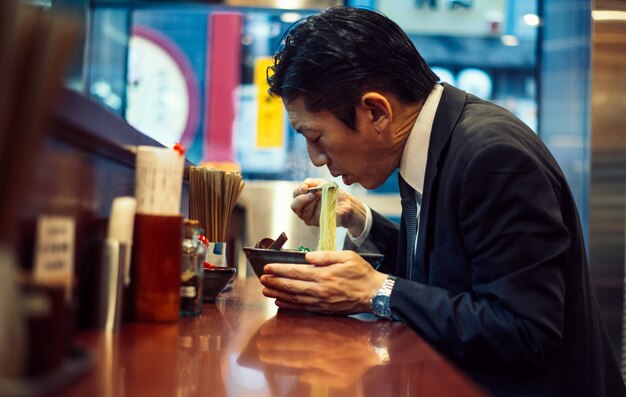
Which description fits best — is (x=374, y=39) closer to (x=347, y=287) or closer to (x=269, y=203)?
(x=347, y=287)

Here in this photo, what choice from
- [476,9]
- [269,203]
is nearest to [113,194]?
[269,203]

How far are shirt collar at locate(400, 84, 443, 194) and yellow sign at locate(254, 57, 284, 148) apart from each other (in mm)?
3545

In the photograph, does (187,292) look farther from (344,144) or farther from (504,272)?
(344,144)

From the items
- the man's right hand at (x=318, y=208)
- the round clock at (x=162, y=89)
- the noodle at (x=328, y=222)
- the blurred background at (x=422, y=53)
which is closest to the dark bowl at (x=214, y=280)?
the noodle at (x=328, y=222)

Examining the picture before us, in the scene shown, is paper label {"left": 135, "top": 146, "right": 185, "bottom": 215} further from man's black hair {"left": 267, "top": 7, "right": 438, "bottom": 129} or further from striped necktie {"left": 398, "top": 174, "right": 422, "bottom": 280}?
striped necktie {"left": 398, "top": 174, "right": 422, "bottom": 280}

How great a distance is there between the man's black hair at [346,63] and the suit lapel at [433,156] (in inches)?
4.4

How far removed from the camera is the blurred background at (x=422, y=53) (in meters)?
4.18

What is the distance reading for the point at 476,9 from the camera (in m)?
4.95

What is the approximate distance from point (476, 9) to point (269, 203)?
6.59ft

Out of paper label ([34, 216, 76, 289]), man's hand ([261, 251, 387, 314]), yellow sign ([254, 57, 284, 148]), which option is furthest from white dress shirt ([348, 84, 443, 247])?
yellow sign ([254, 57, 284, 148])

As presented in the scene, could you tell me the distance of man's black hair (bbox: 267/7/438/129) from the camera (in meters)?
1.80

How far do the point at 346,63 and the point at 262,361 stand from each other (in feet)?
3.23

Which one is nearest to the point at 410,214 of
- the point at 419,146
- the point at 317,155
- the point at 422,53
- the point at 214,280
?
the point at 419,146

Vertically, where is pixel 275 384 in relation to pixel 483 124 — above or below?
below
